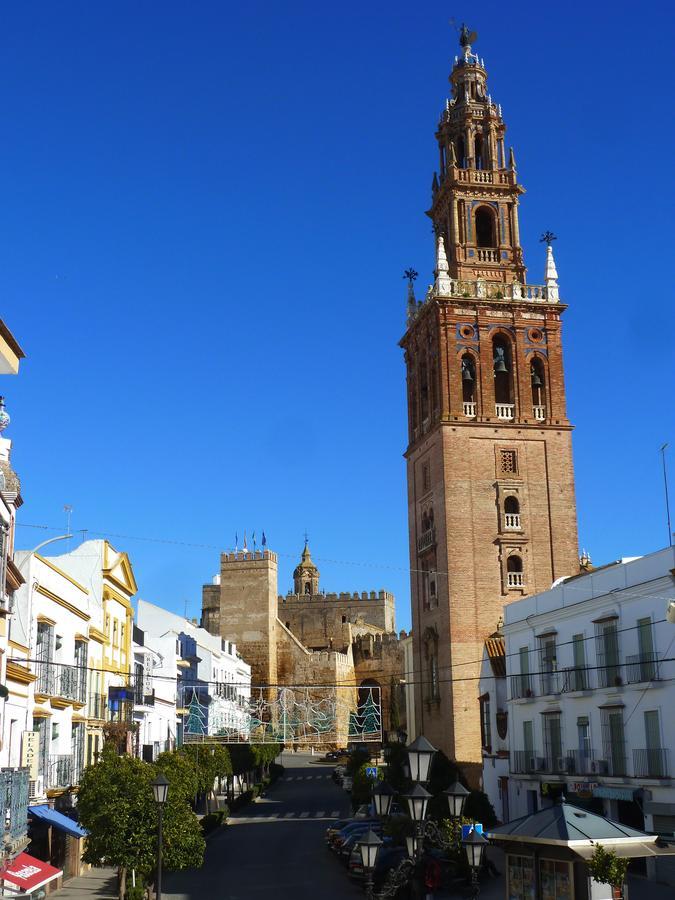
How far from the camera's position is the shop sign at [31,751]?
27.1 m

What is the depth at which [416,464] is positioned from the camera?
54406 millimetres

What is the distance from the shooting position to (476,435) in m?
50.5

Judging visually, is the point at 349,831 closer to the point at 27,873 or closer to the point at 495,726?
the point at 495,726

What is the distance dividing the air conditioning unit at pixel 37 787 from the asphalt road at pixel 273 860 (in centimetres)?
436

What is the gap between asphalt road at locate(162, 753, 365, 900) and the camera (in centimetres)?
2994

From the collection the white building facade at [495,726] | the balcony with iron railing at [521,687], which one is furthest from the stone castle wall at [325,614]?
the balcony with iron railing at [521,687]

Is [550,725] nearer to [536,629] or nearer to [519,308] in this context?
[536,629]

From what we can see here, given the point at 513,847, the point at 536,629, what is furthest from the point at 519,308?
the point at 513,847

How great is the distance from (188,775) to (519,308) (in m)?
27.8

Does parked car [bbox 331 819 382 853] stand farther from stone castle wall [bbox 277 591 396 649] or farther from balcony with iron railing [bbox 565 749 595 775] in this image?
stone castle wall [bbox 277 591 396 649]

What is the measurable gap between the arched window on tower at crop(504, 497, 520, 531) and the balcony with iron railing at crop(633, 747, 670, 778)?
19.4 metres

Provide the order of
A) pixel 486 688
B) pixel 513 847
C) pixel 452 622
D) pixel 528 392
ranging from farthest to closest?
pixel 528 392 → pixel 452 622 → pixel 486 688 → pixel 513 847

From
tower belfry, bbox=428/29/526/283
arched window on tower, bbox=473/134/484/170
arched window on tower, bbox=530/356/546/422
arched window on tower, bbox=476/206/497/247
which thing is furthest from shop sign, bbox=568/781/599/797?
arched window on tower, bbox=473/134/484/170

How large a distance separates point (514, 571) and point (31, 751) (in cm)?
2653
